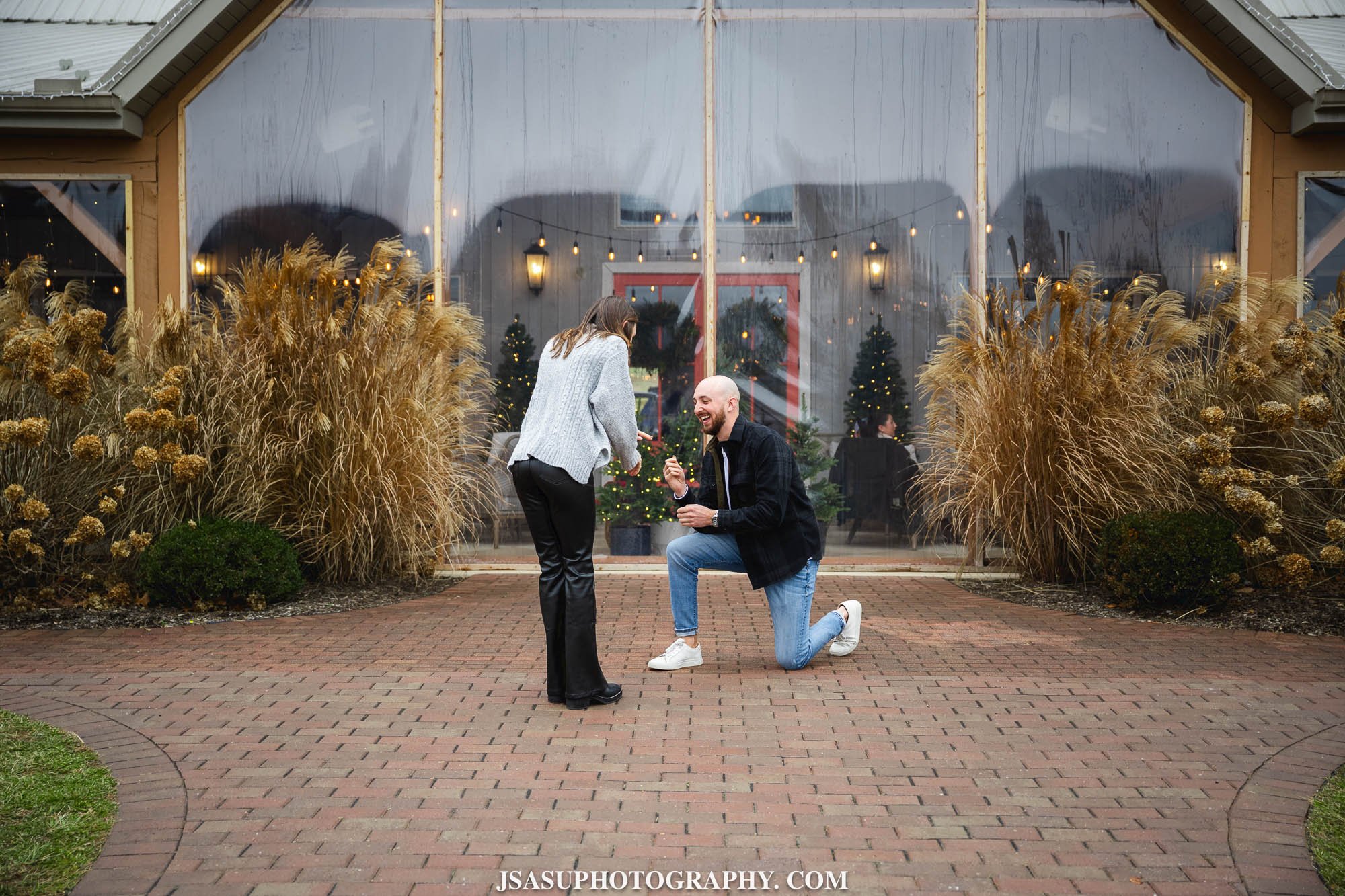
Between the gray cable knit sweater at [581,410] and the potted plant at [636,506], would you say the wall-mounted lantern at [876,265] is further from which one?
the gray cable knit sweater at [581,410]

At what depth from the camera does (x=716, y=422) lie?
209 inches

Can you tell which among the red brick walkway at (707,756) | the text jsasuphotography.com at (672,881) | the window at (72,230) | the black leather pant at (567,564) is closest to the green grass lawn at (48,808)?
the red brick walkway at (707,756)

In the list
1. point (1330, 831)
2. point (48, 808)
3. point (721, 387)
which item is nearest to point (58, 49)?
point (721, 387)

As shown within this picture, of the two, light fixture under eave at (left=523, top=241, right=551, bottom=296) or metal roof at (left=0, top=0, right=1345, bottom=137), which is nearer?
metal roof at (left=0, top=0, right=1345, bottom=137)

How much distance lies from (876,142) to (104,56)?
7.00 meters

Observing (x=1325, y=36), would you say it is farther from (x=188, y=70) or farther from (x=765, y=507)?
(x=188, y=70)

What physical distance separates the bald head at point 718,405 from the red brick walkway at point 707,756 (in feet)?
4.03

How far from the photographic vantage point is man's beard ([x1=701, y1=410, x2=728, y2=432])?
17.3 feet

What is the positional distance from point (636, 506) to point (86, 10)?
7.55m

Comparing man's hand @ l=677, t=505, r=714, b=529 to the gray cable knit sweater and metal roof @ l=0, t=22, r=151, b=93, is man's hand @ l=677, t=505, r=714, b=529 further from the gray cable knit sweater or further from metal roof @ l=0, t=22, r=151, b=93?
metal roof @ l=0, t=22, r=151, b=93

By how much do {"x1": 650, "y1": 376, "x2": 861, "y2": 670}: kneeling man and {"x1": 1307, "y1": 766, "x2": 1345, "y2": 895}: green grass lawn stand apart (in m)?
2.29

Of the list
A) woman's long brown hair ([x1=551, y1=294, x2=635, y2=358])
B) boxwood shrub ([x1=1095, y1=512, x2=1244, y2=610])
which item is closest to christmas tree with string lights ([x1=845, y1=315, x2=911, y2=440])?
boxwood shrub ([x1=1095, y1=512, x2=1244, y2=610])

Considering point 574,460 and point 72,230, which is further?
point 72,230

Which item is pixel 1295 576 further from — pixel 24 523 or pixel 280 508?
pixel 24 523
